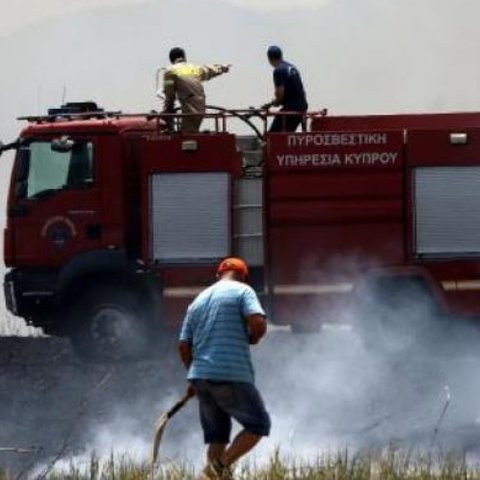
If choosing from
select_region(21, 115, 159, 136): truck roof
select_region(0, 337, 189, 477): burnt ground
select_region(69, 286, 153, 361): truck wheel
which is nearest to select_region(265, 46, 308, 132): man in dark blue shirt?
select_region(21, 115, 159, 136): truck roof

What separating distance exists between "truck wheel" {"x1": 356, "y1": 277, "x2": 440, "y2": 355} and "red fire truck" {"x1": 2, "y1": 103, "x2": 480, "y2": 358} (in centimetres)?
5

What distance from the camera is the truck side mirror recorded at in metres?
20.3

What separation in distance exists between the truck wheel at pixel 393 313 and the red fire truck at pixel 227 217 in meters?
0.05

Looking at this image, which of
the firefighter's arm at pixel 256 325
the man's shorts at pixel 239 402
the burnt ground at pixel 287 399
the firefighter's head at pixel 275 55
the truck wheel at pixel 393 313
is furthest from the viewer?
the firefighter's head at pixel 275 55

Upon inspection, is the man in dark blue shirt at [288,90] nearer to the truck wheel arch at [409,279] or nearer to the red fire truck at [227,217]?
the red fire truck at [227,217]

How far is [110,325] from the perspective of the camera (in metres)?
20.3

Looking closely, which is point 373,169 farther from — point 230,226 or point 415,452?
point 415,452

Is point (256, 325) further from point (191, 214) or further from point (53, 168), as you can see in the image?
point (53, 168)

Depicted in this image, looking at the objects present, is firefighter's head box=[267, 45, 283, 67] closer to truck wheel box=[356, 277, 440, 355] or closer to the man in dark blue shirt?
the man in dark blue shirt

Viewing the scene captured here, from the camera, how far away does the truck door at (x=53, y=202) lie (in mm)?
20422

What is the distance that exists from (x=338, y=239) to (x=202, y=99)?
2378 mm

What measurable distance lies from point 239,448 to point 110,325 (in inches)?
274

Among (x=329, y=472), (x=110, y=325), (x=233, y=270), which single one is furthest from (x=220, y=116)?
(x=329, y=472)

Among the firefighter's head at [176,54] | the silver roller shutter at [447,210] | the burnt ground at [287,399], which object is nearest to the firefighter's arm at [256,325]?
the burnt ground at [287,399]
